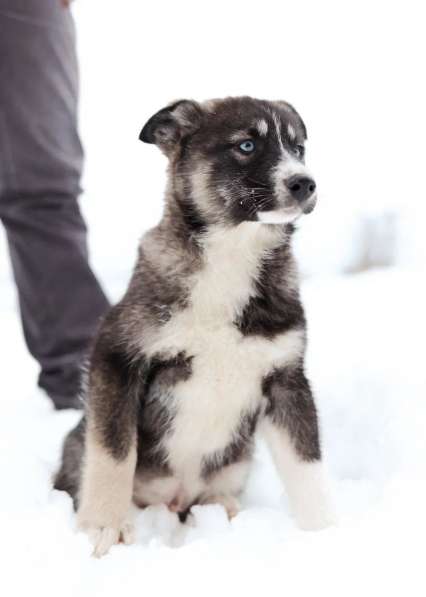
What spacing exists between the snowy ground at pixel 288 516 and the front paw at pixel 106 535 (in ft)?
0.20

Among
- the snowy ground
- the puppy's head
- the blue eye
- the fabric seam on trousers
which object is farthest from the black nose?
the fabric seam on trousers

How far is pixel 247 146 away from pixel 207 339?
653mm

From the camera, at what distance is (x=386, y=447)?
296 cm

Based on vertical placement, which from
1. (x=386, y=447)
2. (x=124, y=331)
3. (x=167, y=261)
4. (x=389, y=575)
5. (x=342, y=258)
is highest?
(x=167, y=261)

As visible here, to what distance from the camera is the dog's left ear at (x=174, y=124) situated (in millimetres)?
2627

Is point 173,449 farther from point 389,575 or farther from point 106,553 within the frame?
point 389,575

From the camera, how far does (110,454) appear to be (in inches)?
93.2

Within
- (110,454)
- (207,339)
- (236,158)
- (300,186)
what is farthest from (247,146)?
(110,454)

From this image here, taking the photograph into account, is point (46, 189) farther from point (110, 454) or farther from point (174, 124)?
point (110, 454)

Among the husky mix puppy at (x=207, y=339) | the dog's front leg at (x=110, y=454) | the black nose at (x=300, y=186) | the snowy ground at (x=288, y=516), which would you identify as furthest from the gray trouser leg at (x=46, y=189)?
the black nose at (x=300, y=186)

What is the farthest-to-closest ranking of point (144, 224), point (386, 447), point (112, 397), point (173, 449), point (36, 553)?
1. point (144, 224)
2. point (386, 447)
3. point (173, 449)
4. point (112, 397)
5. point (36, 553)

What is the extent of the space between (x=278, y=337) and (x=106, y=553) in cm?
83

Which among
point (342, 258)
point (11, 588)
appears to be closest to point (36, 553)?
point (11, 588)

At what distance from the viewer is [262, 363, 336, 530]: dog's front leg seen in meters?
2.45
